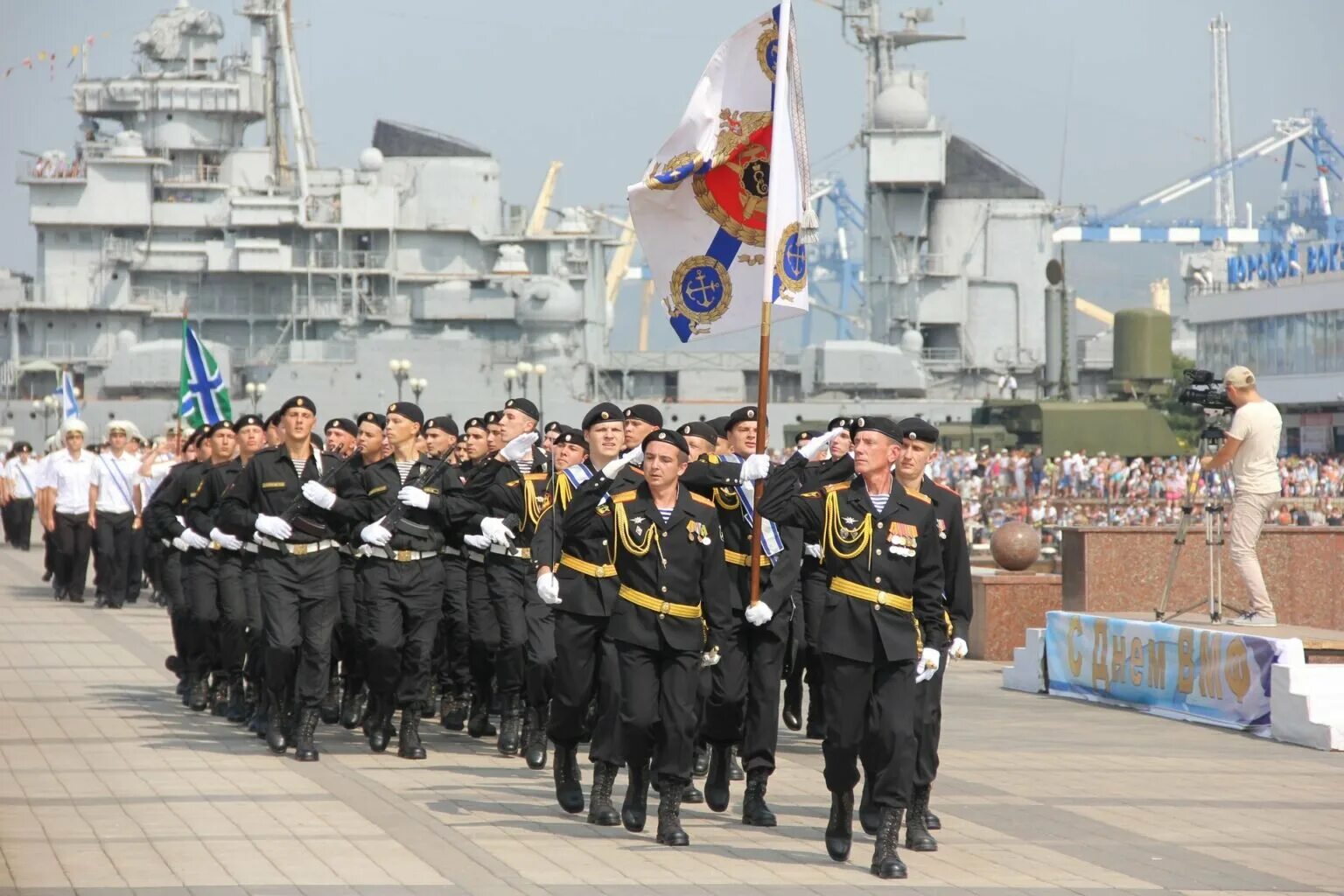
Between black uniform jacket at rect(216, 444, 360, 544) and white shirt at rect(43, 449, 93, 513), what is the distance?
12170 mm

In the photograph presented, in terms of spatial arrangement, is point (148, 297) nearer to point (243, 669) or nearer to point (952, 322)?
point (952, 322)

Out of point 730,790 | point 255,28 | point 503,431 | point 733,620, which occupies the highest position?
point 255,28

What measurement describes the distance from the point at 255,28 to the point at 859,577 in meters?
66.7

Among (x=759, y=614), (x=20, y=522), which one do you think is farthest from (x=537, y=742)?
(x=20, y=522)

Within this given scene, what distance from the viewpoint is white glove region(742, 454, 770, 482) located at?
28.0 feet

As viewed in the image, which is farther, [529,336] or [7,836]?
[529,336]

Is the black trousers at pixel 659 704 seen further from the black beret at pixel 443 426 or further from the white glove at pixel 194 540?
the white glove at pixel 194 540

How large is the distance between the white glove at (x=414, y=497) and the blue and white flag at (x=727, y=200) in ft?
5.59

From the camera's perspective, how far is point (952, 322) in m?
81.2

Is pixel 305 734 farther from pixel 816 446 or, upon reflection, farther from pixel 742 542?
pixel 816 446

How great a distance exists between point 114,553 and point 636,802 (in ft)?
50.2

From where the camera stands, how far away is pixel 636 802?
8.82 meters

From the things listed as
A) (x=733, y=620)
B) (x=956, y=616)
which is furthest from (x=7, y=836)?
(x=956, y=616)

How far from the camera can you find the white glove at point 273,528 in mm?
11148
